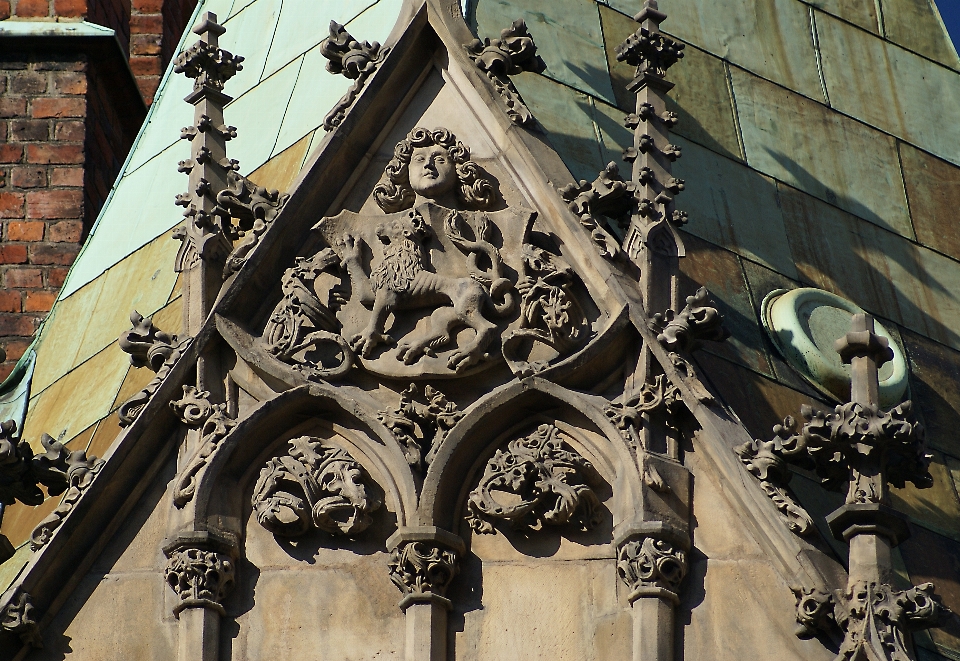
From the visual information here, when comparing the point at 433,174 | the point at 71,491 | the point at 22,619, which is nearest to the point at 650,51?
the point at 433,174

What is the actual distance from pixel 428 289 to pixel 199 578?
211 centimetres

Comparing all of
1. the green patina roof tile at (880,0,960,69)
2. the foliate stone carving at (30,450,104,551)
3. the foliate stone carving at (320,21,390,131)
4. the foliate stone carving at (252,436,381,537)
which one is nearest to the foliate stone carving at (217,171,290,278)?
the foliate stone carving at (320,21,390,131)

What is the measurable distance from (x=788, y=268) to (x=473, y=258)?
3557mm

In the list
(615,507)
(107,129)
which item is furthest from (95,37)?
(615,507)

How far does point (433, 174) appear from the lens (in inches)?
603

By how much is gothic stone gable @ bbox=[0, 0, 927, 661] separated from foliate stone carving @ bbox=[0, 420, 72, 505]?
0.21ft

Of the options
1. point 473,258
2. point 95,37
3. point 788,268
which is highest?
point 95,37

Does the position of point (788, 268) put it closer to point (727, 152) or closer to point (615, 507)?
point (727, 152)

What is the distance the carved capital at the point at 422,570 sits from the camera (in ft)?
46.1

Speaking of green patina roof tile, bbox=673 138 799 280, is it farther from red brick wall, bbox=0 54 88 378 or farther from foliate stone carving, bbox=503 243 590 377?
red brick wall, bbox=0 54 88 378

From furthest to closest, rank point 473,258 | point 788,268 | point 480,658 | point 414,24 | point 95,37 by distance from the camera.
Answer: point 95,37, point 788,268, point 414,24, point 473,258, point 480,658

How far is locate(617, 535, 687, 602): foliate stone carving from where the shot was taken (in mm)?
13828

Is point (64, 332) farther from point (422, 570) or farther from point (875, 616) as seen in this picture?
point (875, 616)

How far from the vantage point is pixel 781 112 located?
19.2 m
